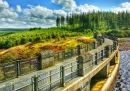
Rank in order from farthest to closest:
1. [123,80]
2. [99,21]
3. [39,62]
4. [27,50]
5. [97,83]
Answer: [99,21] < [27,50] < [123,80] < [97,83] < [39,62]

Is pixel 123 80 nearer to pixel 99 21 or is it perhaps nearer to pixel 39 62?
pixel 39 62

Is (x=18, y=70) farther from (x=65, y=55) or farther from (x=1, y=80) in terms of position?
(x=65, y=55)

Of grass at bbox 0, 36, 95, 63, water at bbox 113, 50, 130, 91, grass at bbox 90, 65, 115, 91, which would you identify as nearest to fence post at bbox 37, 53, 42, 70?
grass at bbox 90, 65, 115, 91

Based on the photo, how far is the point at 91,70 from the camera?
16719 millimetres

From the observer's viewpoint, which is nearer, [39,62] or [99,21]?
[39,62]

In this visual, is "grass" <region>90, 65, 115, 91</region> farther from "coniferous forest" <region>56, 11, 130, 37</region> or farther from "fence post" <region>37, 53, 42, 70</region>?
"coniferous forest" <region>56, 11, 130, 37</region>

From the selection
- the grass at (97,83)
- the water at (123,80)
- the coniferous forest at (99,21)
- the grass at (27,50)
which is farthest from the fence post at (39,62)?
the coniferous forest at (99,21)

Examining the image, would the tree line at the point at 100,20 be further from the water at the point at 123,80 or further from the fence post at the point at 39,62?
the fence post at the point at 39,62

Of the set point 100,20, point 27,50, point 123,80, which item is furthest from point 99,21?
point 123,80

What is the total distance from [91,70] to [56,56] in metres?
4.70

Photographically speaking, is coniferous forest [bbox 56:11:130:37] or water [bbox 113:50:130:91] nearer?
water [bbox 113:50:130:91]

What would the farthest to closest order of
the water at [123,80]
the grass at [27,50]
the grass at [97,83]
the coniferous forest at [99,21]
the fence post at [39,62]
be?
the coniferous forest at [99,21], the grass at [27,50], the water at [123,80], the grass at [97,83], the fence post at [39,62]

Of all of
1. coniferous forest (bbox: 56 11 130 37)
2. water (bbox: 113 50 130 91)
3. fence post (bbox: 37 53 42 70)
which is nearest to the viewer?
fence post (bbox: 37 53 42 70)

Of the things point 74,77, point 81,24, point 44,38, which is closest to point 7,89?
point 74,77
